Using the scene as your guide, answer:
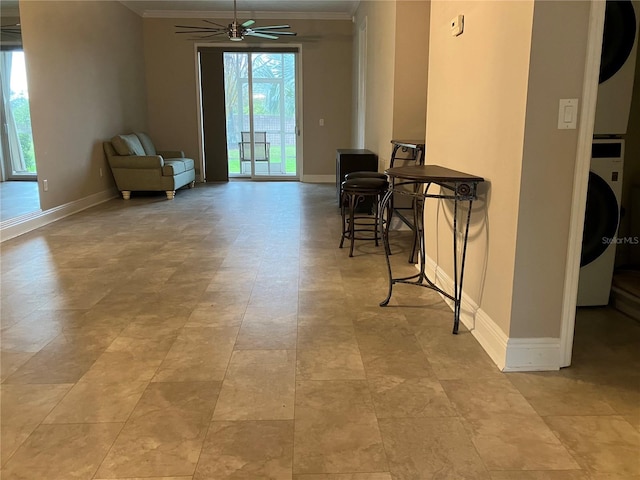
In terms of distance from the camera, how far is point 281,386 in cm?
208

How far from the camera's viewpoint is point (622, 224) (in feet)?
11.2

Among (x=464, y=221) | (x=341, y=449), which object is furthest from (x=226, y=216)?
(x=341, y=449)

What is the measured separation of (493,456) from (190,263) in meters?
2.84

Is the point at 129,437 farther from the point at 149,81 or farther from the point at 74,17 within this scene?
the point at 149,81

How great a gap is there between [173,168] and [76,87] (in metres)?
1.58

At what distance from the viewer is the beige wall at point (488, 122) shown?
2.09 metres

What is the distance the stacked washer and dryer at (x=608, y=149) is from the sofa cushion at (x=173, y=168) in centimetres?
568

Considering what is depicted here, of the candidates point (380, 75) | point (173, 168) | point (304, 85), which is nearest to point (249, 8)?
point (304, 85)

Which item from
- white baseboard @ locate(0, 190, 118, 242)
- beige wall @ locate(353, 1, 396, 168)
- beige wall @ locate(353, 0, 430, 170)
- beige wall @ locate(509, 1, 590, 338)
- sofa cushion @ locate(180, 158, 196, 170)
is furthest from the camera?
sofa cushion @ locate(180, 158, 196, 170)

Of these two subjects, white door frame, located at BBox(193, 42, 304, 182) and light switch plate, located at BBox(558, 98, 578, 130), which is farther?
white door frame, located at BBox(193, 42, 304, 182)

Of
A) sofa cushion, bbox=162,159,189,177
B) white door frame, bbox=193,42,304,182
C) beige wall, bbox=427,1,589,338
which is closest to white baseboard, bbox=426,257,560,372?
beige wall, bbox=427,1,589,338

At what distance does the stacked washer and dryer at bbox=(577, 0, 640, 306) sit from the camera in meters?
2.63

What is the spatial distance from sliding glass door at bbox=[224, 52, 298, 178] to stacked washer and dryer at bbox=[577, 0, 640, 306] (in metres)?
7.01

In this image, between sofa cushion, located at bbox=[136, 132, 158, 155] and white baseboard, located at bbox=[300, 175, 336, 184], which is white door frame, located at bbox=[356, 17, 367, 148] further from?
sofa cushion, located at bbox=[136, 132, 158, 155]
